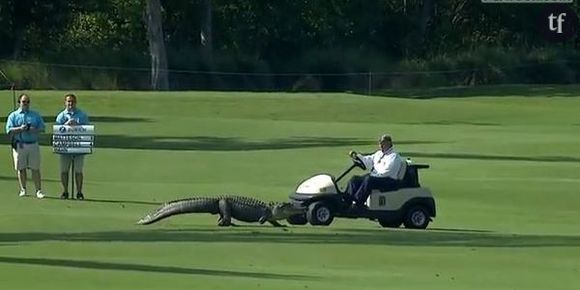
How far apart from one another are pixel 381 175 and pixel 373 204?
400 mm

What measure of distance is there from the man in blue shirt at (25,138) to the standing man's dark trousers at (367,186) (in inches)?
233

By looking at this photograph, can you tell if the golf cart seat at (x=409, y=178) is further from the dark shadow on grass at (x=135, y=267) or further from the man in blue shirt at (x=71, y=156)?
the dark shadow on grass at (x=135, y=267)

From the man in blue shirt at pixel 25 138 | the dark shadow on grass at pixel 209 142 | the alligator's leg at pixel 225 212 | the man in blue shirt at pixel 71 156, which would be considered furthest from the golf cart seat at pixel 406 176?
the dark shadow on grass at pixel 209 142

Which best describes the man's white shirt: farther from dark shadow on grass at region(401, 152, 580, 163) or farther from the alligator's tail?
dark shadow on grass at region(401, 152, 580, 163)

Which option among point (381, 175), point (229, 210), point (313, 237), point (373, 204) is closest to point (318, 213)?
point (373, 204)

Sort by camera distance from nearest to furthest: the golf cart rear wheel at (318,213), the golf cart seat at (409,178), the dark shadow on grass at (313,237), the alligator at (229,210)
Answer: the dark shadow on grass at (313,237) < the alligator at (229,210) < the golf cart rear wheel at (318,213) < the golf cart seat at (409,178)

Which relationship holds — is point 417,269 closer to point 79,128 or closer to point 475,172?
point 79,128

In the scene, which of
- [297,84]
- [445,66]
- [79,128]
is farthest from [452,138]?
[445,66]

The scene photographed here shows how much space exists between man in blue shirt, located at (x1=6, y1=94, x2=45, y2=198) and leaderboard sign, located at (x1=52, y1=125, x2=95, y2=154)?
15.8 inches

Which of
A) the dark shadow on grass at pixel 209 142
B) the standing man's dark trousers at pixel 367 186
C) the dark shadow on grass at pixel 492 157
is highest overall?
the standing man's dark trousers at pixel 367 186

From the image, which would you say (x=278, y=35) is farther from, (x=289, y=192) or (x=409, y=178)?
(x=409, y=178)

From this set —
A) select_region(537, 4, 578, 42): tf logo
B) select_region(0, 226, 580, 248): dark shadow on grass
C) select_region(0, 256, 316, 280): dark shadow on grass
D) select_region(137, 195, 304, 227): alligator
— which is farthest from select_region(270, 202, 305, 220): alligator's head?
select_region(537, 4, 578, 42): tf logo

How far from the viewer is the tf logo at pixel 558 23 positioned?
8069cm

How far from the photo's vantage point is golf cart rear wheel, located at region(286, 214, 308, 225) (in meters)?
23.6
